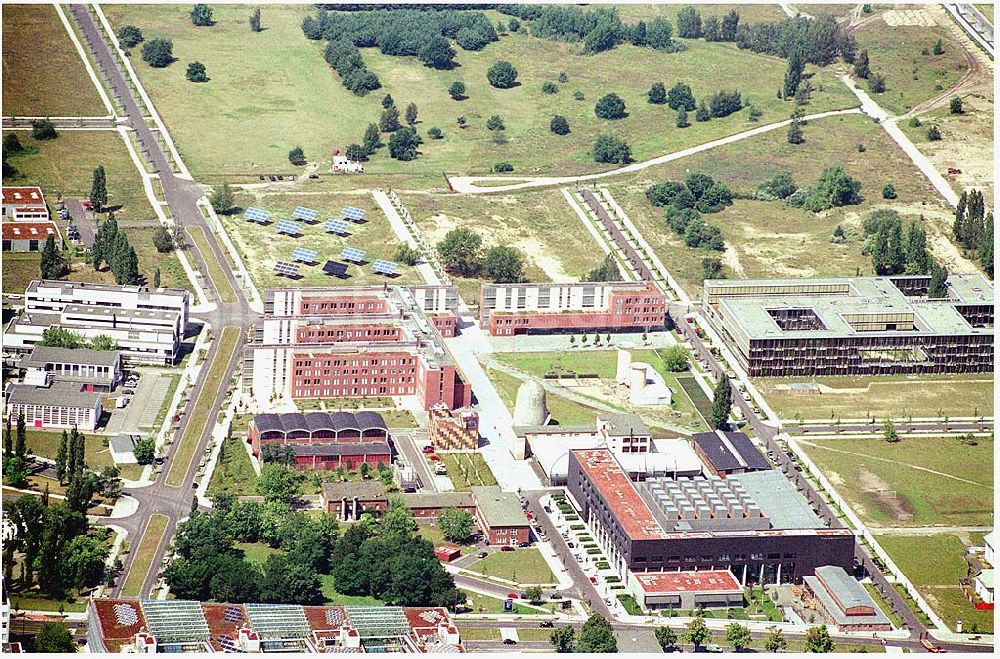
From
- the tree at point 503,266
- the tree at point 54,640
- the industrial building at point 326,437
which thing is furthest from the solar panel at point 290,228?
the tree at point 54,640

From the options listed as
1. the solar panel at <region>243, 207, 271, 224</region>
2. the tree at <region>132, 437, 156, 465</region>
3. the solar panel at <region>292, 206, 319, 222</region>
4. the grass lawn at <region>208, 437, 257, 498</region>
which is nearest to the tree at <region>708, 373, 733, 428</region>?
the grass lawn at <region>208, 437, 257, 498</region>

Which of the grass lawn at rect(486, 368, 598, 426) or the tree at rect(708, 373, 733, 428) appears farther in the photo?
the grass lawn at rect(486, 368, 598, 426)

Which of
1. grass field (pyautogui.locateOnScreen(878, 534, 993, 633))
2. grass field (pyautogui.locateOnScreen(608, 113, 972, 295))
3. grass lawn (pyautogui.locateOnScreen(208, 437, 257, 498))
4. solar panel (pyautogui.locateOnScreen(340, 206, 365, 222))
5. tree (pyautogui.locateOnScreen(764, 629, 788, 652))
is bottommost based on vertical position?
grass field (pyautogui.locateOnScreen(608, 113, 972, 295))

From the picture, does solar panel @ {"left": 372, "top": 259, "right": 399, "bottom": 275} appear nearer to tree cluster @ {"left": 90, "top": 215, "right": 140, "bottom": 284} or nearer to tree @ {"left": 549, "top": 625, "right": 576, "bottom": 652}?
tree cluster @ {"left": 90, "top": 215, "right": 140, "bottom": 284}

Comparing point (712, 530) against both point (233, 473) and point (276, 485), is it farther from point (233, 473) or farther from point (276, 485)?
point (233, 473)

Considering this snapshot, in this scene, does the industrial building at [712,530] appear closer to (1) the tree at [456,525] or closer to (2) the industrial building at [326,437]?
(1) the tree at [456,525]

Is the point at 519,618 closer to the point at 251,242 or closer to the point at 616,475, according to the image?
the point at 616,475

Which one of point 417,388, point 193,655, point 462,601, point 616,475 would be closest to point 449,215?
point 417,388

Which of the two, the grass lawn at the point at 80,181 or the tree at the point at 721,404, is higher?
the tree at the point at 721,404
